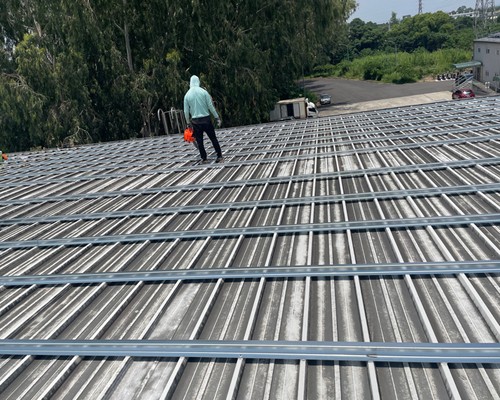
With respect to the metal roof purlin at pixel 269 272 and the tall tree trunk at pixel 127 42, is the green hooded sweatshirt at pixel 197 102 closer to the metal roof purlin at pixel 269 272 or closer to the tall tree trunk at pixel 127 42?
the metal roof purlin at pixel 269 272

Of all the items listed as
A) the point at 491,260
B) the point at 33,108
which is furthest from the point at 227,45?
the point at 491,260

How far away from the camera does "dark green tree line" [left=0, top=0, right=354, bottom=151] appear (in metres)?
23.2

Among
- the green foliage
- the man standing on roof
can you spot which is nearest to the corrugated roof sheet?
the man standing on roof

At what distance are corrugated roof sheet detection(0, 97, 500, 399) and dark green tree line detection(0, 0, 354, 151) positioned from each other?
60.4 ft

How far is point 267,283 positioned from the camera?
143 inches

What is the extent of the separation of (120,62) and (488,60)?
127 feet

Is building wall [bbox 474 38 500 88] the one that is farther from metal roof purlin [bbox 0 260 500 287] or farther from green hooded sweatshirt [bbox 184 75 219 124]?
metal roof purlin [bbox 0 260 500 287]

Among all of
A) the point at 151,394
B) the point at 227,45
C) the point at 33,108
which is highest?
the point at 227,45

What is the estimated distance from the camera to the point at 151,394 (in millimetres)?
2545

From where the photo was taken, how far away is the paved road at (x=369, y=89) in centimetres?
4803

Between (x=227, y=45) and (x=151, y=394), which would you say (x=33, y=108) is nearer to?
(x=227, y=45)

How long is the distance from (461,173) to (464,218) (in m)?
1.72

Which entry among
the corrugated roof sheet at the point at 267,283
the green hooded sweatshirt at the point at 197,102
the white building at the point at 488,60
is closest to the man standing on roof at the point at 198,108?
the green hooded sweatshirt at the point at 197,102

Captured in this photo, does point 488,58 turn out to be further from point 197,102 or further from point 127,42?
point 197,102
